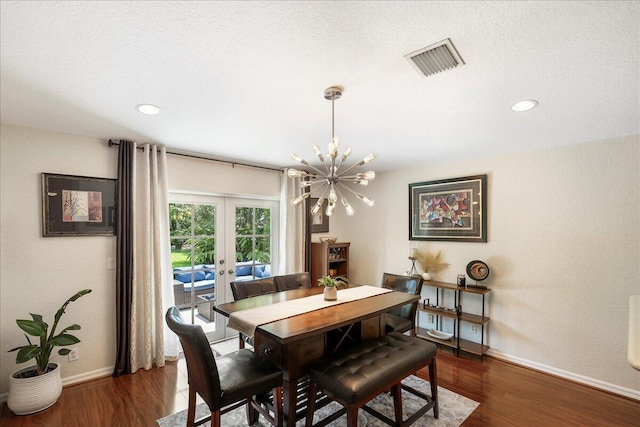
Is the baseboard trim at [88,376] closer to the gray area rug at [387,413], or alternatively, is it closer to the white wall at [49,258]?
the white wall at [49,258]

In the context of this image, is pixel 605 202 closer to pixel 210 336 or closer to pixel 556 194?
pixel 556 194

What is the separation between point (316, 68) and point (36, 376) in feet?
10.8

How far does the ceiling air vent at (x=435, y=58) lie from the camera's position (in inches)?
59.1

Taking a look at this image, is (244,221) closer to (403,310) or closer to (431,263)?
(403,310)

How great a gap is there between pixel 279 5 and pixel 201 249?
3.25 m

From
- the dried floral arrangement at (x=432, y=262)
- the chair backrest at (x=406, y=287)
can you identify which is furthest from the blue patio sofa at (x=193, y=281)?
the dried floral arrangement at (x=432, y=262)

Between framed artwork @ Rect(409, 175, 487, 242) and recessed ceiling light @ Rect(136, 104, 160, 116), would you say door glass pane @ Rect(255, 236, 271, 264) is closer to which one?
framed artwork @ Rect(409, 175, 487, 242)

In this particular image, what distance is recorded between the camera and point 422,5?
122 centimetres

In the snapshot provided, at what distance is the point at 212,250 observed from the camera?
155 inches

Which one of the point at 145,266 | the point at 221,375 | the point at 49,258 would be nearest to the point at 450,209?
the point at 221,375

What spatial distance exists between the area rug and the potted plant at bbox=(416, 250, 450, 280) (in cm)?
166

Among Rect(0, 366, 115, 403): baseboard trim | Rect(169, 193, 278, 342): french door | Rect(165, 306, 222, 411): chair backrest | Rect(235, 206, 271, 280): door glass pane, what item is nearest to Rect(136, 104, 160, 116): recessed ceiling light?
Rect(169, 193, 278, 342): french door

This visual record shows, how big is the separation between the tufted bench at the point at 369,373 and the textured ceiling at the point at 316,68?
1.87 meters

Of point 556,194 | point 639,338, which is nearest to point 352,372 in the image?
point 639,338
